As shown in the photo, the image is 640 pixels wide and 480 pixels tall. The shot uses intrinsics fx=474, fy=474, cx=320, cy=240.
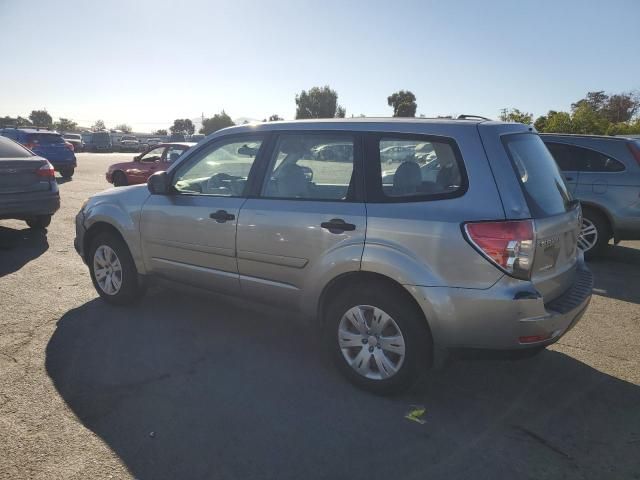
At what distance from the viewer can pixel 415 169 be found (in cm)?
314

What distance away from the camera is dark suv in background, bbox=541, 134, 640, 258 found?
646 centimetres

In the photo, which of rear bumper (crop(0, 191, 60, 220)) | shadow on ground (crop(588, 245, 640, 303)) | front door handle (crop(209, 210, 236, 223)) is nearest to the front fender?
front door handle (crop(209, 210, 236, 223))

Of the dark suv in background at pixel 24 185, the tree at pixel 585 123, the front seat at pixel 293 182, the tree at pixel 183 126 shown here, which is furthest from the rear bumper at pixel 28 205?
the tree at pixel 183 126

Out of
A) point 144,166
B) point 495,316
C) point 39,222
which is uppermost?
point 144,166

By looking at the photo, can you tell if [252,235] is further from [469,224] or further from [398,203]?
[469,224]

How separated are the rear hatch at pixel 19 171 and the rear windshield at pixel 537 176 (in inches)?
281

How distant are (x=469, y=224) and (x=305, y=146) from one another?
1.46 metres

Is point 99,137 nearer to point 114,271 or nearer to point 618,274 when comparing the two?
point 114,271

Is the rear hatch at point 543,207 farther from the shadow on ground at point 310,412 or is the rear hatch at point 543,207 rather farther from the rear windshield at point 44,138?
the rear windshield at point 44,138

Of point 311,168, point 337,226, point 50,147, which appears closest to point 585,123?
point 311,168

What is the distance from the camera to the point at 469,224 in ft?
9.11

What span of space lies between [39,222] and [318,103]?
75515mm

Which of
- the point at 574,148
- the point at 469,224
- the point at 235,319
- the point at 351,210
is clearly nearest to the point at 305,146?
the point at 351,210

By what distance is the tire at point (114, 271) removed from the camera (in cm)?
465
